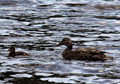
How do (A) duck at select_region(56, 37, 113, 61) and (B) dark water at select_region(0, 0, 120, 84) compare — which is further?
(A) duck at select_region(56, 37, 113, 61)

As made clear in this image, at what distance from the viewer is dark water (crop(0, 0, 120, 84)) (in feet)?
35.4

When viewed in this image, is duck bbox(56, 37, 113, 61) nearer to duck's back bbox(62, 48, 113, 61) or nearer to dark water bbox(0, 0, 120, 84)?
duck's back bbox(62, 48, 113, 61)

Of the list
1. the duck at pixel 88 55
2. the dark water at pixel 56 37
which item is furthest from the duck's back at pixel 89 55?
the dark water at pixel 56 37

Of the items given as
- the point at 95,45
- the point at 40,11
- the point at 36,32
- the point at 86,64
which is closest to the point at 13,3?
the point at 40,11

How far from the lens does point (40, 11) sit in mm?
23906

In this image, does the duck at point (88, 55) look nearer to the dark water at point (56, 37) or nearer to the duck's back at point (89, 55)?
the duck's back at point (89, 55)

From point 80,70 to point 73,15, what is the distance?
1146cm

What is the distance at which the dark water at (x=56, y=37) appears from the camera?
1079cm

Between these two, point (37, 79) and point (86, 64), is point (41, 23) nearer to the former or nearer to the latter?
point (86, 64)

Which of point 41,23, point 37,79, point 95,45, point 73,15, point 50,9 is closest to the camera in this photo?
point 37,79

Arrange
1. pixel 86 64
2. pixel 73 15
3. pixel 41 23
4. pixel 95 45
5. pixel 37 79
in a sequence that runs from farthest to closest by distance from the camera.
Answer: pixel 73 15 → pixel 41 23 → pixel 95 45 → pixel 86 64 → pixel 37 79

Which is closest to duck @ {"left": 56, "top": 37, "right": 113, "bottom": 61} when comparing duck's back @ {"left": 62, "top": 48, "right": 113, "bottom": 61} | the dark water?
duck's back @ {"left": 62, "top": 48, "right": 113, "bottom": 61}

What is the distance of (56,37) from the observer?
16922 millimetres

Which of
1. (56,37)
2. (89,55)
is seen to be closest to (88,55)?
(89,55)
